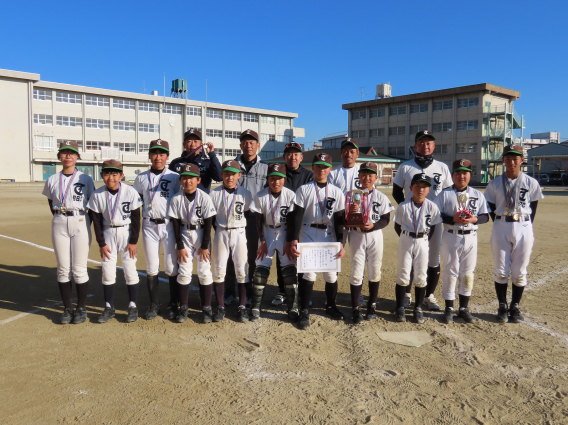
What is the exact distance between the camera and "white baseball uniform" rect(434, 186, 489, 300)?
5348 millimetres

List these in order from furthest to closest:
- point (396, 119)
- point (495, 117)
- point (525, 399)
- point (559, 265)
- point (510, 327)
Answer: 1. point (396, 119)
2. point (495, 117)
3. point (559, 265)
4. point (510, 327)
5. point (525, 399)

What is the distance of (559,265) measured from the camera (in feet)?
27.9

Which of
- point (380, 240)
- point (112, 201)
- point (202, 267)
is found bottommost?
point (202, 267)

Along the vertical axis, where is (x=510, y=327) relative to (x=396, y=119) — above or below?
below

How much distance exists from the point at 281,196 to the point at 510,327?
3.34 m

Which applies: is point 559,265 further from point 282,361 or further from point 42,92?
point 42,92

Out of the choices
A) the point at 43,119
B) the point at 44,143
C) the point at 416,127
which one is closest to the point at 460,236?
the point at 416,127

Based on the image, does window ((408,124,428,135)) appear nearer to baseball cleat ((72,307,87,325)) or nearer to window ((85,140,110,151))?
window ((85,140,110,151))

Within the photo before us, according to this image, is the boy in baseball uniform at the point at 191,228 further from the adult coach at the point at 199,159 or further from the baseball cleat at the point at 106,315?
the baseball cleat at the point at 106,315

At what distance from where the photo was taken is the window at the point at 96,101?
Answer: 54.0 m

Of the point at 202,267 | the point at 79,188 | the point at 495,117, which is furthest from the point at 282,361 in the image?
the point at 495,117

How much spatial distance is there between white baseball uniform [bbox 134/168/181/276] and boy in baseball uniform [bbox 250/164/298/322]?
3.75 feet

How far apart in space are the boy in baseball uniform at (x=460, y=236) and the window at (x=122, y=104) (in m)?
58.2

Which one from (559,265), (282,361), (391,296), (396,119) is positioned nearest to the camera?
(282,361)
